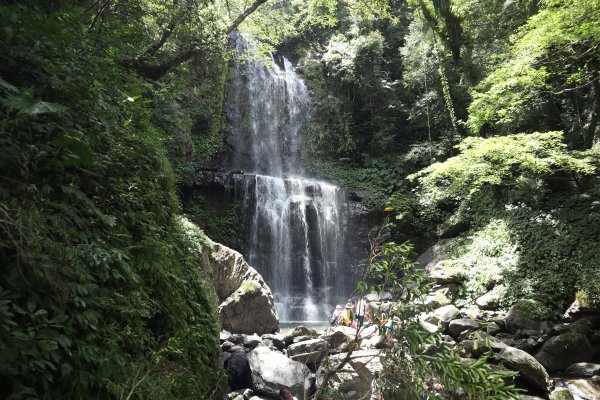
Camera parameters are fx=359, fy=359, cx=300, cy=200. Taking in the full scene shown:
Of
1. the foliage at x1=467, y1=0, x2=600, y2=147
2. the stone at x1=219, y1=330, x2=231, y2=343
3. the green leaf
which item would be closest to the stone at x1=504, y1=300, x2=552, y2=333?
the foliage at x1=467, y1=0, x2=600, y2=147

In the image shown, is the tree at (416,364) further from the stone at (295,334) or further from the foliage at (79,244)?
the stone at (295,334)

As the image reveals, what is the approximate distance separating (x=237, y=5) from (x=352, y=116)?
12.0 metres

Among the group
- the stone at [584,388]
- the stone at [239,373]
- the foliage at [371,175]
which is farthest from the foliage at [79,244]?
the foliage at [371,175]

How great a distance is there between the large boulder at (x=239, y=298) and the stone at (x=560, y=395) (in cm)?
599

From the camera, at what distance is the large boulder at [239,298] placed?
29.0 feet

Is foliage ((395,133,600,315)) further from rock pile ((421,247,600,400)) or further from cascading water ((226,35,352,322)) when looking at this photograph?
cascading water ((226,35,352,322))

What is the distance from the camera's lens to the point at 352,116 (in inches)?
845

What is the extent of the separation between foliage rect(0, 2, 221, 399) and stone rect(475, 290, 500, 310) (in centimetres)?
855

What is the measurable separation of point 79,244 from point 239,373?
437cm

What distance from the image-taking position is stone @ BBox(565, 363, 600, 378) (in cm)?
676

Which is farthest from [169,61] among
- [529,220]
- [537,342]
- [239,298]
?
[529,220]

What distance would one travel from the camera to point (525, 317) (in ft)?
28.9

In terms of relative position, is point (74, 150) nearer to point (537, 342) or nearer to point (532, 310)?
point (537, 342)

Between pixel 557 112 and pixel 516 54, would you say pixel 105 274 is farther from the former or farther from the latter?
pixel 557 112
